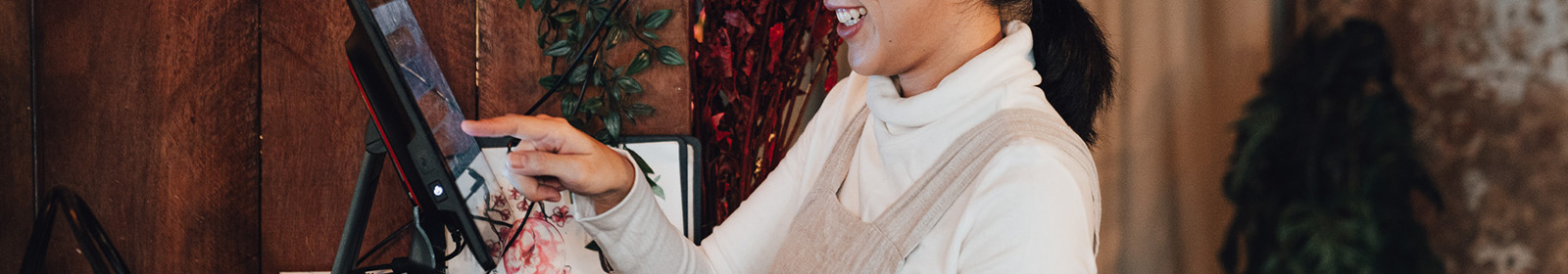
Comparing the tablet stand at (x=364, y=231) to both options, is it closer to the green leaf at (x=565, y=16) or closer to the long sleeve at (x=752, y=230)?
the long sleeve at (x=752, y=230)

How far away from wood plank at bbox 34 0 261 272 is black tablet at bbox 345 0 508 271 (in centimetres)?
59

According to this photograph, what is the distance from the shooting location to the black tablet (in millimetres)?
754

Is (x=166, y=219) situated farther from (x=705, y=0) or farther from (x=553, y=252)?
(x=705, y=0)

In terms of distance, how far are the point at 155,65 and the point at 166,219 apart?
211mm

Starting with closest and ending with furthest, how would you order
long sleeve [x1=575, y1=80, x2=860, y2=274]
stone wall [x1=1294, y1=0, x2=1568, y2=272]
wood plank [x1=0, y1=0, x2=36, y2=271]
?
long sleeve [x1=575, y1=80, x2=860, y2=274] → wood plank [x1=0, y1=0, x2=36, y2=271] → stone wall [x1=1294, y1=0, x2=1568, y2=272]

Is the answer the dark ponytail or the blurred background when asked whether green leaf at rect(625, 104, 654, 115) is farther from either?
the dark ponytail

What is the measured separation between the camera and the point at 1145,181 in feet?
9.37

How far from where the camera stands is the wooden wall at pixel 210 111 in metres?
1.29

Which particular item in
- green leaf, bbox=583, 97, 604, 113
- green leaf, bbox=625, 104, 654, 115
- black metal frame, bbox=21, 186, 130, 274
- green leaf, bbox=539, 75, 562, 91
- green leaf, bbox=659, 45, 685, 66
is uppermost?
green leaf, bbox=659, 45, 685, 66

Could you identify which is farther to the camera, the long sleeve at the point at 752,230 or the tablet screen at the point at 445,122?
the long sleeve at the point at 752,230

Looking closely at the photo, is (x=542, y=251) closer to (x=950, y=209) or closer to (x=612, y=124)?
(x=612, y=124)

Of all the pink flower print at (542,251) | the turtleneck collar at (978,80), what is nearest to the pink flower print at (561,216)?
the pink flower print at (542,251)

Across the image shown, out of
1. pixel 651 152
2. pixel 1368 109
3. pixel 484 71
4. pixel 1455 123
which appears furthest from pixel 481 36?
pixel 1455 123

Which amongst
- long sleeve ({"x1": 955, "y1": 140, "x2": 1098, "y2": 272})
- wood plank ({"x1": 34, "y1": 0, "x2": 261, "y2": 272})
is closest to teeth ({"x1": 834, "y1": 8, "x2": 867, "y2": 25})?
long sleeve ({"x1": 955, "y1": 140, "x2": 1098, "y2": 272})
